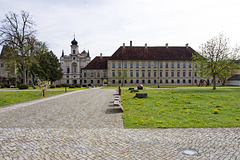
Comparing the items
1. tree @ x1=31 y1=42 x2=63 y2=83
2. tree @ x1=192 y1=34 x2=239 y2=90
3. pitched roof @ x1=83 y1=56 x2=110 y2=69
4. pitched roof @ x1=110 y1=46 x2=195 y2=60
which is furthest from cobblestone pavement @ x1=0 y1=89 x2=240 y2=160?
pitched roof @ x1=83 y1=56 x2=110 y2=69

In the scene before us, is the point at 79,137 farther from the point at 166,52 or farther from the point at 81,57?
the point at 81,57

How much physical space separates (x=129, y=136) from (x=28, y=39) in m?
35.6

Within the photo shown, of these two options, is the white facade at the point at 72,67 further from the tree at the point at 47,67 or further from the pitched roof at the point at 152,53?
the pitched roof at the point at 152,53

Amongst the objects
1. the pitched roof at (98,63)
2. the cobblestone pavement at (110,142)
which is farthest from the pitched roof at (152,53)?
the cobblestone pavement at (110,142)

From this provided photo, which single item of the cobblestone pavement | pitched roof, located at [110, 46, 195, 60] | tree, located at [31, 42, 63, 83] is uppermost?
pitched roof, located at [110, 46, 195, 60]

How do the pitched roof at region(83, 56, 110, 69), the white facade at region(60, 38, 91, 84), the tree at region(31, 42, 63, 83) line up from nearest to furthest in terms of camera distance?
the tree at region(31, 42, 63, 83)
the pitched roof at region(83, 56, 110, 69)
the white facade at region(60, 38, 91, 84)

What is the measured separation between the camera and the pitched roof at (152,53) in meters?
60.7

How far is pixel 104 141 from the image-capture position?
521cm

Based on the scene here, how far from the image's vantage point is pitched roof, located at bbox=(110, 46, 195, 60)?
60.7 m

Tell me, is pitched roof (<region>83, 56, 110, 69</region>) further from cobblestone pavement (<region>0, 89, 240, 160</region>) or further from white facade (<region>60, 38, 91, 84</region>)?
cobblestone pavement (<region>0, 89, 240, 160</region>)

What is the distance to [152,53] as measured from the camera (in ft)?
203

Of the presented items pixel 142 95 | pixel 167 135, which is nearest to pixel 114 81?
pixel 142 95

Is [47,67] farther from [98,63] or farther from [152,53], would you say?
[152,53]

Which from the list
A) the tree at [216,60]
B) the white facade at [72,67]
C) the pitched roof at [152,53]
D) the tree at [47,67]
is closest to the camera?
the tree at [216,60]
